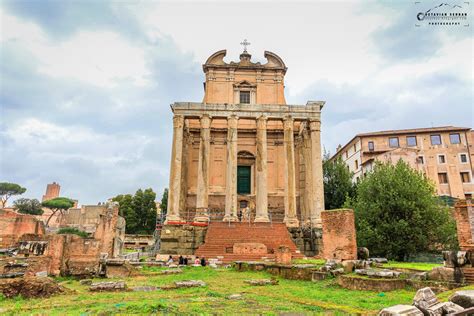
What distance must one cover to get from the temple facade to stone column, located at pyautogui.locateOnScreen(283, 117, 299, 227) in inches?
3.1

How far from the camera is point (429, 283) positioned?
8.39m

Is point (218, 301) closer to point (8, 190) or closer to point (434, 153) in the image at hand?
point (434, 153)

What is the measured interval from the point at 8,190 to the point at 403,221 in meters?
69.5

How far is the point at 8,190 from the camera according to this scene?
209 feet

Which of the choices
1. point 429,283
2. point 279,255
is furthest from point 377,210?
point 429,283

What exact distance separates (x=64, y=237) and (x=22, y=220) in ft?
32.1

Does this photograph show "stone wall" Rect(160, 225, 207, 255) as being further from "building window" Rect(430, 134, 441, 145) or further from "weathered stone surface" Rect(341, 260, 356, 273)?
"building window" Rect(430, 134, 441, 145)

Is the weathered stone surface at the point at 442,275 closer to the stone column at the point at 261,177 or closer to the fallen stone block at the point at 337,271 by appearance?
the fallen stone block at the point at 337,271

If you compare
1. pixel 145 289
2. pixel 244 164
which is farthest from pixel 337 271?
pixel 244 164

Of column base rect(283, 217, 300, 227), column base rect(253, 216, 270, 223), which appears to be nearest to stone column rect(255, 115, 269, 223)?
column base rect(253, 216, 270, 223)

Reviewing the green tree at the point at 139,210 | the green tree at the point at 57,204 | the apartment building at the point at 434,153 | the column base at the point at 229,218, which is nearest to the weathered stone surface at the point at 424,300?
the column base at the point at 229,218

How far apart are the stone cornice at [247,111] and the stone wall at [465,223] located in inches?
641

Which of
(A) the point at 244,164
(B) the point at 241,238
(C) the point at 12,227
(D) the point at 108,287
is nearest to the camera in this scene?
(D) the point at 108,287

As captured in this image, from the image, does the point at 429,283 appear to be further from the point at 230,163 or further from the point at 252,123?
the point at 252,123
